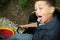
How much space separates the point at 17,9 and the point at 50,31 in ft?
7.44

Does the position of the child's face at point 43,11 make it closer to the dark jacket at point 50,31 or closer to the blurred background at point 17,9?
the dark jacket at point 50,31

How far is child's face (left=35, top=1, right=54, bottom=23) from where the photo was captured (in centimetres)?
197

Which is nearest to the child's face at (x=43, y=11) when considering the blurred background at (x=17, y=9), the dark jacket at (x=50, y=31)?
the dark jacket at (x=50, y=31)

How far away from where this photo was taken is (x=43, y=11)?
1.99 meters

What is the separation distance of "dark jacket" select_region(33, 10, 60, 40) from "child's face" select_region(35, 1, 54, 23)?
0.07 m

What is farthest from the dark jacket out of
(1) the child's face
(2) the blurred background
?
(2) the blurred background

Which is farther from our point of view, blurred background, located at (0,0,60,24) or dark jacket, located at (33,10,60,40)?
blurred background, located at (0,0,60,24)

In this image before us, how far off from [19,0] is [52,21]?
2201 millimetres

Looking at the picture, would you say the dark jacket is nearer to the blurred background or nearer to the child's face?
the child's face

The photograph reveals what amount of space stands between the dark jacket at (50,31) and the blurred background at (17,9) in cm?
198

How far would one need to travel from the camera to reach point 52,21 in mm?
1934

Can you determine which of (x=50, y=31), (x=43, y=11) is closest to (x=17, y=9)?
(x=43, y=11)

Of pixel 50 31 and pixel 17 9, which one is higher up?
pixel 50 31

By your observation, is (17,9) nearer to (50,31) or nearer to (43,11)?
(43,11)
